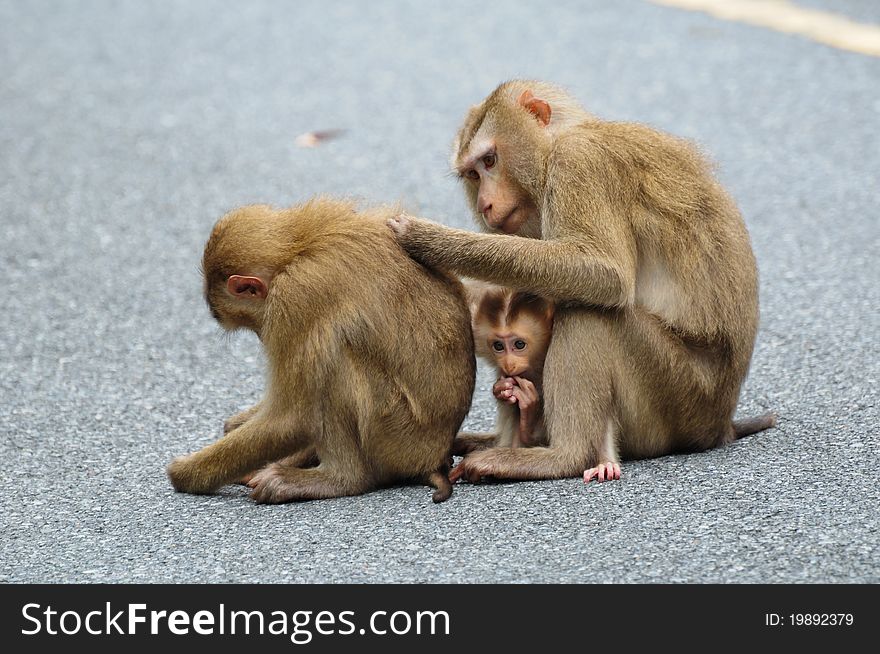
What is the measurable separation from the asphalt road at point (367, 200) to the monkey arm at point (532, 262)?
25.3 inches

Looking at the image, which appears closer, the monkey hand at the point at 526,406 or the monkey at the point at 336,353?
the monkey at the point at 336,353

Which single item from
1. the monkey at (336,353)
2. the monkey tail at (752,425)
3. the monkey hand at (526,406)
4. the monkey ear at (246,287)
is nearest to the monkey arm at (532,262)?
the monkey at (336,353)

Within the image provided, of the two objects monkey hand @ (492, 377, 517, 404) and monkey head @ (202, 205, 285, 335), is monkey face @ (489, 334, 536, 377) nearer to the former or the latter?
monkey hand @ (492, 377, 517, 404)

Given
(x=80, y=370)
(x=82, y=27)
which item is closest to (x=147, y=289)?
(x=80, y=370)

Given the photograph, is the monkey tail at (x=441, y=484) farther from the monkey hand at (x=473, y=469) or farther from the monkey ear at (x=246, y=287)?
the monkey ear at (x=246, y=287)

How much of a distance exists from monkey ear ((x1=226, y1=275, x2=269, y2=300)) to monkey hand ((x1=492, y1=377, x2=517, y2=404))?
88 cm

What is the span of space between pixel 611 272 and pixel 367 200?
1049 mm

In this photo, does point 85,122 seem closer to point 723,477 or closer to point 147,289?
point 147,289

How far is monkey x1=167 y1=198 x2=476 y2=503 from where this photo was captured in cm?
454

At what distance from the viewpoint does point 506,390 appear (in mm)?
4859

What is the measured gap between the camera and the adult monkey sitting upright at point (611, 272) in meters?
4.61

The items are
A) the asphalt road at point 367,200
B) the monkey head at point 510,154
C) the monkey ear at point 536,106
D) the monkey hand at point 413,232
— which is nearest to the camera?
the asphalt road at point 367,200

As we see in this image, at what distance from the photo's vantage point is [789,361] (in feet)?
19.6

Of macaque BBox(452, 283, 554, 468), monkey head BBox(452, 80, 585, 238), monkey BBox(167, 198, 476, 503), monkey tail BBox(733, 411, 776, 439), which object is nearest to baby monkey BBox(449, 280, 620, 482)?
macaque BBox(452, 283, 554, 468)
